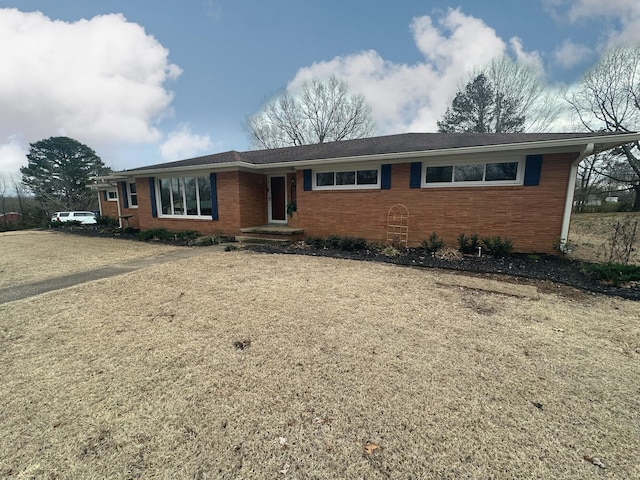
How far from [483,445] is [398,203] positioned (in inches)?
289

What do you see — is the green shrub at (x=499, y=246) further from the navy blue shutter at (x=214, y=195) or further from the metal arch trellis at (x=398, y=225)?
the navy blue shutter at (x=214, y=195)

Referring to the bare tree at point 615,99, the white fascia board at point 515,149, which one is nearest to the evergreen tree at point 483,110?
the bare tree at point 615,99

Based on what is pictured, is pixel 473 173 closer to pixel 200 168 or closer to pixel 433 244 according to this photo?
pixel 433 244

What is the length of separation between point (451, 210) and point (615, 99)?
20.5 m

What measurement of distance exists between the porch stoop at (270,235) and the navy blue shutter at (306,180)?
1.51m

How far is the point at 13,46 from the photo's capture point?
8.48 metres

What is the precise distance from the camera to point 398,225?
8602mm

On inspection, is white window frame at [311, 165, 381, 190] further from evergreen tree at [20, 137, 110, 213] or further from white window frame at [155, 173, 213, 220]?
evergreen tree at [20, 137, 110, 213]

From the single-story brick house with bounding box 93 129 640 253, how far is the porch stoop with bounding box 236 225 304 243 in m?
0.05

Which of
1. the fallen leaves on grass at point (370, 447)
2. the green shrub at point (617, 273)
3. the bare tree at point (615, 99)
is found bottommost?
the fallen leaves on grass at point (370, 447)

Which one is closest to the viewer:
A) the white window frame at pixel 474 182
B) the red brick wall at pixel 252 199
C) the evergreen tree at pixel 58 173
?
the white window frame at pixel 474 182

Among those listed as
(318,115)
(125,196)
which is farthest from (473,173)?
(318,115)

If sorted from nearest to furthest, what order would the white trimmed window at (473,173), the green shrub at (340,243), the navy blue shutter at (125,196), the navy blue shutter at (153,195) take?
1. the white trimmed window at (473,173)
2. the green shrub at (340,243)
3. the navy blue shutter at (153,195)
4. the navy blue shutter at (125,196)

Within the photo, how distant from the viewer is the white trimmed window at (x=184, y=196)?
11329 millimetres
